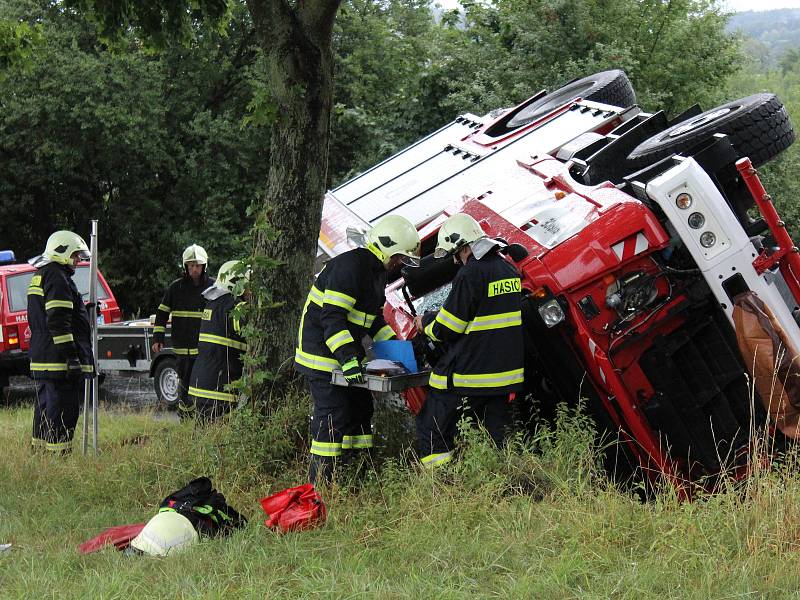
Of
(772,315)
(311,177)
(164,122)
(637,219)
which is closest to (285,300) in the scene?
(311,177)

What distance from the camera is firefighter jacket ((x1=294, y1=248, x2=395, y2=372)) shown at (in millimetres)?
5238

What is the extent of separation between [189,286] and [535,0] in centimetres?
836

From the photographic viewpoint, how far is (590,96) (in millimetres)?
7953

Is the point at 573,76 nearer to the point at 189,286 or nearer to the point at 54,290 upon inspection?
the point at 189,286

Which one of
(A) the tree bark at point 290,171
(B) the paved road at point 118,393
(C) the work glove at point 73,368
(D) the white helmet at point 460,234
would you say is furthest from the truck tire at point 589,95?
(B) the paved road at point 118,393

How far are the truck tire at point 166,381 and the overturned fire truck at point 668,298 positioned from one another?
197 inches

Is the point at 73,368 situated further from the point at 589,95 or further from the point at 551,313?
the point at 589,95

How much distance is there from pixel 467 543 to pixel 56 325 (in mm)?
3970

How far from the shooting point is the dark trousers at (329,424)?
5352mm

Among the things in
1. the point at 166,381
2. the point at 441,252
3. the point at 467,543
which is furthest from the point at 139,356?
the point at 467,543

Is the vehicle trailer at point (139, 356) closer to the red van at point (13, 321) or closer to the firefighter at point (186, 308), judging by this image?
the red van at point (13, 321)

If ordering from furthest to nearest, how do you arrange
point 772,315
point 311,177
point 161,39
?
point 161,39 → point 311,177 → point 772,315

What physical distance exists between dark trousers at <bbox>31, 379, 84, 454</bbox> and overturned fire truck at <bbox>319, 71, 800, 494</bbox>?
265 centimetres

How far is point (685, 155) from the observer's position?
5750 millimetres
